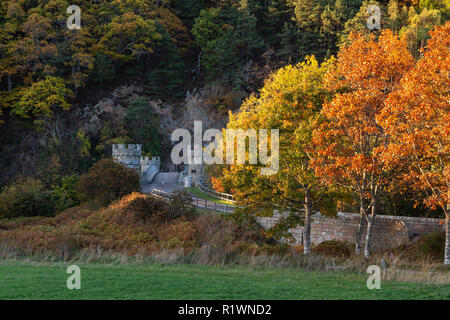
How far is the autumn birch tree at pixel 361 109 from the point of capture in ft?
63.8

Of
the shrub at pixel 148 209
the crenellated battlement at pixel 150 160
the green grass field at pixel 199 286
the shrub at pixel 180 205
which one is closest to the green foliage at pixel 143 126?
the crenellated battlement at pixel 150 160

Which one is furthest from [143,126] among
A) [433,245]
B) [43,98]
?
[433,245]

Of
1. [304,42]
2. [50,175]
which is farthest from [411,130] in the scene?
[304,42]

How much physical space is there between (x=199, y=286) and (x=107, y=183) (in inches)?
1160

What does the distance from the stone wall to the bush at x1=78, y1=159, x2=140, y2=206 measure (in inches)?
650

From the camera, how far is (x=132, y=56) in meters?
61.6

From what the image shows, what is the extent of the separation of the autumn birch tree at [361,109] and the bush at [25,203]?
24.4m

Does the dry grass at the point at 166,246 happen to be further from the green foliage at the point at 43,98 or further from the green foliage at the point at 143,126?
the green foliage at the point at 43,98

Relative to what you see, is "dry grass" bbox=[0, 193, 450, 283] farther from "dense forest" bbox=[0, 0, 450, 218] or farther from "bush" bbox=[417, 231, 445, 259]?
"dense forest" bbox=[0, 0, 450, 218]

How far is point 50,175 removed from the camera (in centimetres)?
4616

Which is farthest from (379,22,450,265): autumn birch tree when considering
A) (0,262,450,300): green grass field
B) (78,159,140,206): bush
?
(78,159,140,206): bush

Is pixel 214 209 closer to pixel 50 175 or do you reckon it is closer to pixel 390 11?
pixel 50 175

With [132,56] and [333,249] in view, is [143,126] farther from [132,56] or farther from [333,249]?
[333,249]

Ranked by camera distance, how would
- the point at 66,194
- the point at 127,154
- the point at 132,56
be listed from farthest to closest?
1. the point at 132,56
2. the point at 127,154
3. the point at 66,194
